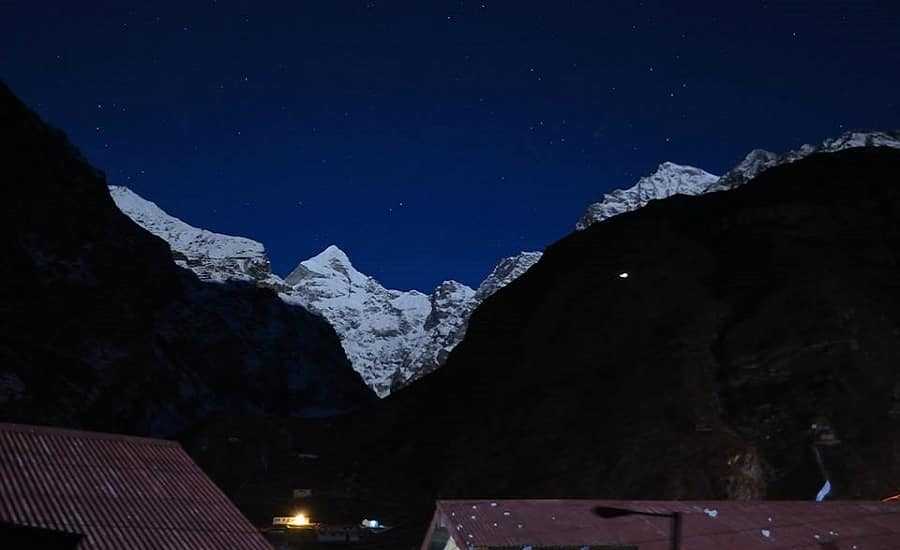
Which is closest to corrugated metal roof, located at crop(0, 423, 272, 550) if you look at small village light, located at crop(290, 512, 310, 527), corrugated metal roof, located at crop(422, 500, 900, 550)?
corrugated metal roof, located at crop(422, 500, 900, 550)

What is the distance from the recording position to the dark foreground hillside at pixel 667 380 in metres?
64.8

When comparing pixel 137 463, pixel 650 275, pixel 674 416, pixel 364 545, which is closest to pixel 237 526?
pixel 137 463

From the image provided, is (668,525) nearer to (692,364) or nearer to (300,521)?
(300,521)

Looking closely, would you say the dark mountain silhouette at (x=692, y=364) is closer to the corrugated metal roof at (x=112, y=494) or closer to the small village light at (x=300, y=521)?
the small village light at (x=300, y=521)

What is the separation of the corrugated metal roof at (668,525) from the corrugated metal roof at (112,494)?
21.6ft

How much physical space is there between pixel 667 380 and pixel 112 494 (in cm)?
5890

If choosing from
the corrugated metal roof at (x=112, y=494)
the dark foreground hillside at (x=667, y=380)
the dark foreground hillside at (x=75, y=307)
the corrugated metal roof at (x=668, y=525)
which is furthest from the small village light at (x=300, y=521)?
the dark foreground hillside at (x=75, y=307)

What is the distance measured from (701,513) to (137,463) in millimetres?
18709

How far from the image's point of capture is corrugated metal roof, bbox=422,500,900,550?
25594 mm

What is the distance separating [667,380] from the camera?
7525cm

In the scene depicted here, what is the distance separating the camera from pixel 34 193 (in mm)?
139125

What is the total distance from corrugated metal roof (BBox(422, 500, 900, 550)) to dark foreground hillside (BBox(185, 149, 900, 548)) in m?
30.0

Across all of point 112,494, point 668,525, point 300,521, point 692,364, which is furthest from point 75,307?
point 668,525

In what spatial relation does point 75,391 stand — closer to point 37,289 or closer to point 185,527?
point 37,289
